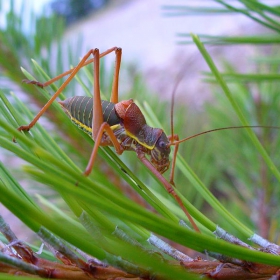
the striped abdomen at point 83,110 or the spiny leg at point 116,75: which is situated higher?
the spiny leg at point 116,75

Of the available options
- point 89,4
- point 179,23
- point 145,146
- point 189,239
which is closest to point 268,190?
point 145,146

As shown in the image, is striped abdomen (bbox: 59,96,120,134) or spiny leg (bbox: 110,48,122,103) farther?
spiny leg (bbox: 110,48,122,103)

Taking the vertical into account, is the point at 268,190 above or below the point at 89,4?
below

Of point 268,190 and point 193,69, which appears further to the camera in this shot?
point 193,69

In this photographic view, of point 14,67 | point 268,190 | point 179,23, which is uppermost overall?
point 179,23

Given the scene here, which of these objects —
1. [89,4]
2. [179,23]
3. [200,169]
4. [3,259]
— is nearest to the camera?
[3,259]

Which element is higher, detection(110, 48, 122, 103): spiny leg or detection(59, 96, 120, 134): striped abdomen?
detection(110, 48, 122, 103): spiny leg

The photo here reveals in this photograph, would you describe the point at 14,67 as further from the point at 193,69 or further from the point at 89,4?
the point at 89,4

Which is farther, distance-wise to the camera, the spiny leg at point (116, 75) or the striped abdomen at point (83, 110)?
the spiny leg at point (116, 75)
